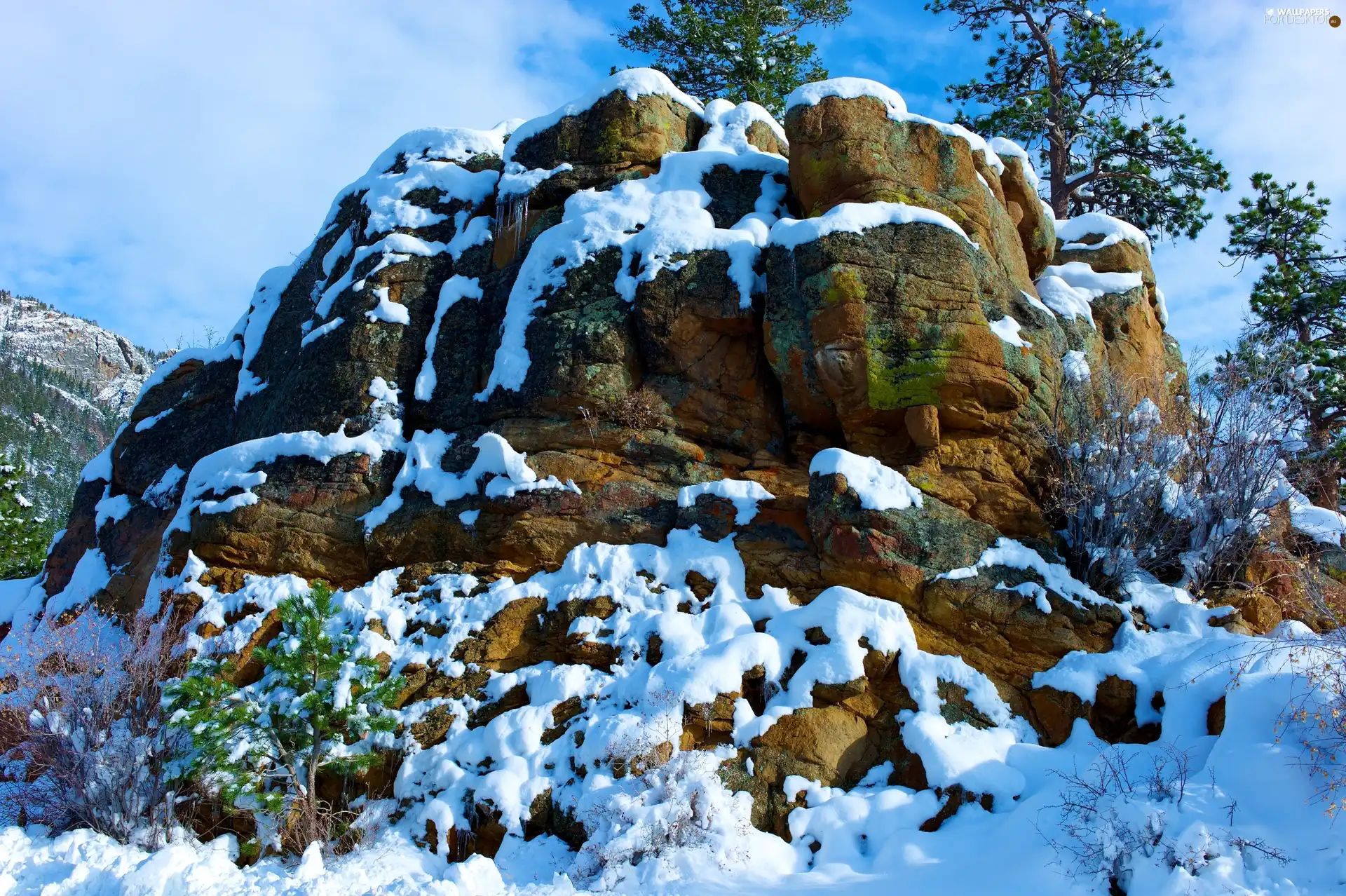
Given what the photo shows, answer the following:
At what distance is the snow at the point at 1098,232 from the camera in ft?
53.6

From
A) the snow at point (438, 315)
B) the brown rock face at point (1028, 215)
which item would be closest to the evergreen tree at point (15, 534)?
the snow at point (438, 315)

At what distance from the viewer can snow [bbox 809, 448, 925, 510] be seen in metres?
11.1

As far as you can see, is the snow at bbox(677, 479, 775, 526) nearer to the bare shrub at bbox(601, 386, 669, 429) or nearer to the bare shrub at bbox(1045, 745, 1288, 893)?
the bare shrub at bbox(601, 386, 669, 429)

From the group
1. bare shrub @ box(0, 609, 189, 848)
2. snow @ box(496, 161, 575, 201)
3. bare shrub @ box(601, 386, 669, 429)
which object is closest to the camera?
bare shrub @ box(0, 609, 189, 848)

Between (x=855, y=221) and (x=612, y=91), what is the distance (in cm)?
541

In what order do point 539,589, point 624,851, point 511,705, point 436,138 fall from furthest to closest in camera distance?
point 436,138
point 539,589
point 511,705
point 624,851

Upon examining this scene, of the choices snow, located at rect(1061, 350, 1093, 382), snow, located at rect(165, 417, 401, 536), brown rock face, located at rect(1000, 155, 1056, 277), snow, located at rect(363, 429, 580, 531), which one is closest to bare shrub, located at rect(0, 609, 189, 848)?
snow, located at rect(165, 417, 401, 536)

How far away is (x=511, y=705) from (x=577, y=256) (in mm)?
6756

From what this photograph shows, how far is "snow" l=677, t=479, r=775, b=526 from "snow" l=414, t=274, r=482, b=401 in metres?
4.54

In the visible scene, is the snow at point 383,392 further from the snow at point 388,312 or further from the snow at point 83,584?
the snow at point 83,584

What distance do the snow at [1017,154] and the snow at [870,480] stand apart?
304 inches

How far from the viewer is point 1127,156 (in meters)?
21.2

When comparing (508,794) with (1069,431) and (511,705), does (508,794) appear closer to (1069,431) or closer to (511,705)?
(511,705)

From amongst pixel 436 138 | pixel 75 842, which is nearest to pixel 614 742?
pixel 75 842
